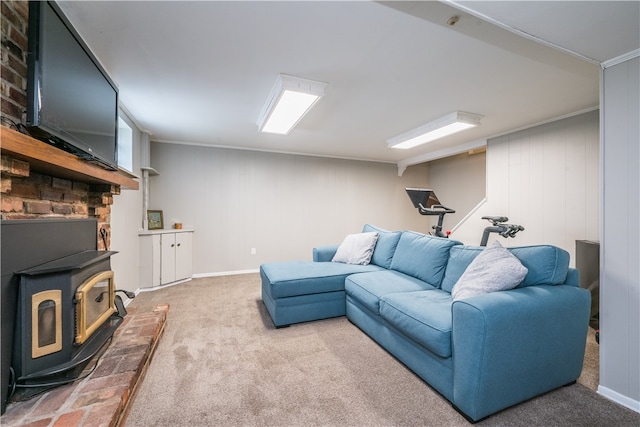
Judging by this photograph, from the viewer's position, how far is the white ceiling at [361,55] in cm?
142

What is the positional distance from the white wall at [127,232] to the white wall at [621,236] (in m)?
3.85

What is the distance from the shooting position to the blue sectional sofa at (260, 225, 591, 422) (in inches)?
53.6

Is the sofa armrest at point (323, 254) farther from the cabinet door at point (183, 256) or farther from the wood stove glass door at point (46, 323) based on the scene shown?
the wood stove glass door at point (46, 323)

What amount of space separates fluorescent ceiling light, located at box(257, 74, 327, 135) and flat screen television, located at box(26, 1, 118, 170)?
4.12ft

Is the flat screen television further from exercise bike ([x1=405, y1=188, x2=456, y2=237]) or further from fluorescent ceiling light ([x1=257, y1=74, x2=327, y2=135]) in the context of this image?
exercise bike ([x1=405, y1=188, x2=456, y2=237])

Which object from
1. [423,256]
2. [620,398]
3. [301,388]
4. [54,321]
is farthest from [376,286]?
[54,321]

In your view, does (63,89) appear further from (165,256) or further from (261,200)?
(261,200)

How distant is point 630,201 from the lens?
150 centimetres

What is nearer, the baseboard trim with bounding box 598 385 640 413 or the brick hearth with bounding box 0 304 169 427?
the brick hearth with bounding box 0 304 169 427

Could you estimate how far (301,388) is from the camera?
→ 1641 millimetres

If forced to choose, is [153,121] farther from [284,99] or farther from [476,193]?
[476,193]

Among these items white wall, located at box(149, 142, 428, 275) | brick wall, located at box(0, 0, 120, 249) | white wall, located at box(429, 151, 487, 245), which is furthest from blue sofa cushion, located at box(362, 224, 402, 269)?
brick wall, located at box(0, 0, 120, 249)

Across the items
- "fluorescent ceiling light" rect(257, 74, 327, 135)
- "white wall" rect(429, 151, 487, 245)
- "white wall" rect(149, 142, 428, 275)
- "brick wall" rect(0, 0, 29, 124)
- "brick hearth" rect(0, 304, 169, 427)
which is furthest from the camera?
"white wall" rect(429, 151, 487, 245)

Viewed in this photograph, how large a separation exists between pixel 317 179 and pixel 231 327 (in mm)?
3378
